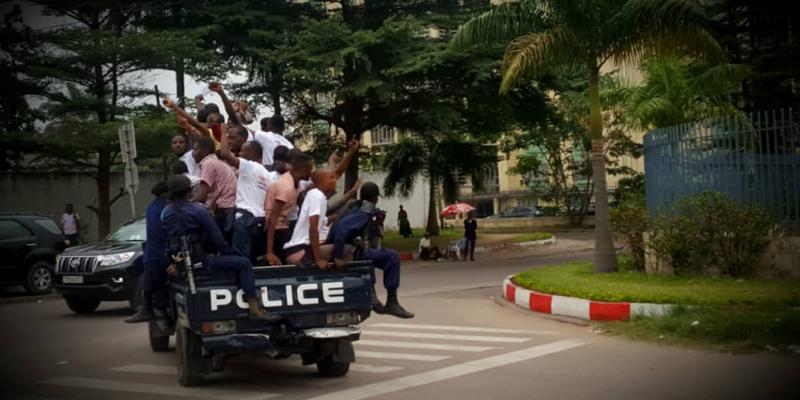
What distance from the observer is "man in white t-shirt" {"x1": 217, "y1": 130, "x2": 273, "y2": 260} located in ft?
26.6

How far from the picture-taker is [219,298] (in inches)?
288

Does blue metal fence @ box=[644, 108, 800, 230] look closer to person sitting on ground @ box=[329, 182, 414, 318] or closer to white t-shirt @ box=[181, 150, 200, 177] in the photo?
person sitting on ground @ box=[329, 182, 414, 318]

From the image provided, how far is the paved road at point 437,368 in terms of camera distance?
7.39 m

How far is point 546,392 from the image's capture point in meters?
7.26

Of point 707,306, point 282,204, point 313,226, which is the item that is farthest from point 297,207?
point 707,306

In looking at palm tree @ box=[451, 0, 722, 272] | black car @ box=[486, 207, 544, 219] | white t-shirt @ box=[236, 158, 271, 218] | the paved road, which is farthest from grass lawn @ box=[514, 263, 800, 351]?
black car @ box=[486, 207, 544, 219]

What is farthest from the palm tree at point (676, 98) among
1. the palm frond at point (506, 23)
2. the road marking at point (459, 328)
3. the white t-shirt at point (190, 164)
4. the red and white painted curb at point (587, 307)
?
the white t-shirt at point (190, 164)

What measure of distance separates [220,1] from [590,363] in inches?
812

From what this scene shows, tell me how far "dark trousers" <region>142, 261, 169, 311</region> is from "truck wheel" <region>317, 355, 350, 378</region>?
71.5 inches

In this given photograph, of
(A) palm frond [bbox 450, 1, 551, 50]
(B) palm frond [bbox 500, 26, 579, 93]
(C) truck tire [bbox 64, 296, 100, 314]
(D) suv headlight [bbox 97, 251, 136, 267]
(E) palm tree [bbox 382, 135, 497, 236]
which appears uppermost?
(A) palm frond [bbox 450, 1, 551, 50]

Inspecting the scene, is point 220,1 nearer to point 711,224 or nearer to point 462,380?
point 711,224

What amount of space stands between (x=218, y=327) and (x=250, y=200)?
1.44 metres

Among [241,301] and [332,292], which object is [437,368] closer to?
[332,292]

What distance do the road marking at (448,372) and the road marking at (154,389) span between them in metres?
0.69
